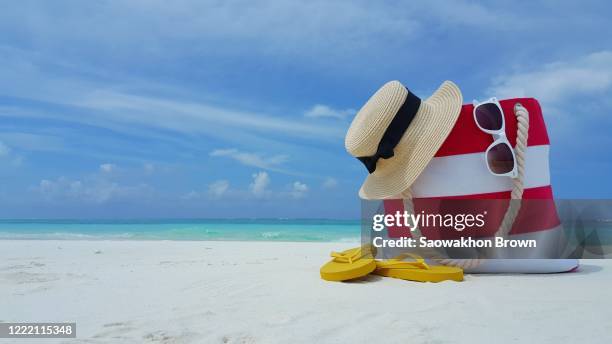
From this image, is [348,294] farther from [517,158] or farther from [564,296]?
[517,158]

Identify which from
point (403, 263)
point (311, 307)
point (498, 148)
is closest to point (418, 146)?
point (498, 148)

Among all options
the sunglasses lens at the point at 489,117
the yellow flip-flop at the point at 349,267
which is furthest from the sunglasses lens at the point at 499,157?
the yellow flip-flop at the point at 349,267

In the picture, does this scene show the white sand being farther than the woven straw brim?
No

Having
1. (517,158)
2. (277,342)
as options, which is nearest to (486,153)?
(517,158)

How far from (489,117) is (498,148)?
19 cm

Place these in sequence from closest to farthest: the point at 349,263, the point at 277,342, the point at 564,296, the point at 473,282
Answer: the point at 277,342, the point at 564,296, the point at 473,282, the point at 349,263

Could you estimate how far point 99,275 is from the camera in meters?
3.20

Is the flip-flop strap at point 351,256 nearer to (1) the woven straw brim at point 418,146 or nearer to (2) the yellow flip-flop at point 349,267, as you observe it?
(2) the yellow flip-flop at point 349,267

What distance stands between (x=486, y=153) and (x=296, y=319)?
1.40 meters

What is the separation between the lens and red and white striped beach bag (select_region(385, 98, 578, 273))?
8.53ft

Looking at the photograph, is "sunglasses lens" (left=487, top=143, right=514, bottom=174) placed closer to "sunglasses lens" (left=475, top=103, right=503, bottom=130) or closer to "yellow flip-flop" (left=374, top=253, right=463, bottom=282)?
"sunglasses lens" (left=475, top=103, right=503, bottom=130)

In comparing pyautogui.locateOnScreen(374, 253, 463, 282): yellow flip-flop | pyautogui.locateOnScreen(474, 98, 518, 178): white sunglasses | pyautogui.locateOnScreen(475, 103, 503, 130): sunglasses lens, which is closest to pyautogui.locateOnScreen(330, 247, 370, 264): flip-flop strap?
pyautogui.locateOnScreen(374, 253, 463, 282): yellow flip-flop

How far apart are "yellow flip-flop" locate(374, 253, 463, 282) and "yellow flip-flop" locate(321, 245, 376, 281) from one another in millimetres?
106

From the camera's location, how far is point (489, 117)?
266cm
